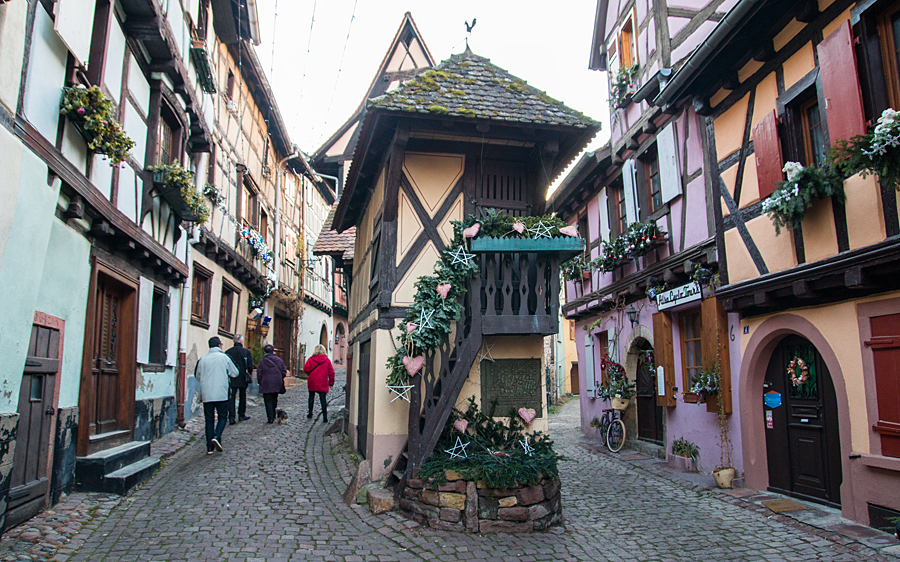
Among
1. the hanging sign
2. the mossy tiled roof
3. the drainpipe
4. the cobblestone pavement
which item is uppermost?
the drainpipe

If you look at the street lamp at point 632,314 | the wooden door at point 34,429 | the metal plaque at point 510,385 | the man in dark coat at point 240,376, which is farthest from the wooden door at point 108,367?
the street lamp at point 632,314

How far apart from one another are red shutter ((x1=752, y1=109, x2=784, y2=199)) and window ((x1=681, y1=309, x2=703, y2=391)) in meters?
2.96

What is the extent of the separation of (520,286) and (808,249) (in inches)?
122

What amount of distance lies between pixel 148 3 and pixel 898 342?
30.0 ft

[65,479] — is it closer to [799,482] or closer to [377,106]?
[377,106]

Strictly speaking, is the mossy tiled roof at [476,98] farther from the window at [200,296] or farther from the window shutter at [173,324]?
the window at [200,296]

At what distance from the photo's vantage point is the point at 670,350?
985cm

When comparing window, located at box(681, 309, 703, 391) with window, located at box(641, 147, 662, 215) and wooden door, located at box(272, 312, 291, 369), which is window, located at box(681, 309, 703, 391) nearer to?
window, located at box(641, 147, 662, 215)

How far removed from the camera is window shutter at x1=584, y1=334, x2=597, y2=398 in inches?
529

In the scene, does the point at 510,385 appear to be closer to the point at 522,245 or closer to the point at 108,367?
the point at 522,245

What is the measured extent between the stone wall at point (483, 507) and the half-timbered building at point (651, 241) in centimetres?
356

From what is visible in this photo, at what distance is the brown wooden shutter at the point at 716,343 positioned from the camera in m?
8.22

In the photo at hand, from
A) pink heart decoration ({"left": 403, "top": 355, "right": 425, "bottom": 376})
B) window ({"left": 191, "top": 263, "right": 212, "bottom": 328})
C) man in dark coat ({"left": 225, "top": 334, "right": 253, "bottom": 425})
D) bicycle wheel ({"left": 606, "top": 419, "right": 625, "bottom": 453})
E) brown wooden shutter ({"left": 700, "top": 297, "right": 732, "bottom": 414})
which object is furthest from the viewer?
window ({"left": 191, "top": 263, "right": 212, "bottom": 328})

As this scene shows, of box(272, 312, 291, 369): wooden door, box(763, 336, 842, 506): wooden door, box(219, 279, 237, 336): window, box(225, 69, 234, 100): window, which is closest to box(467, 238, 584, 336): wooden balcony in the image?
box(763, 336, 842, 506): wooden door
